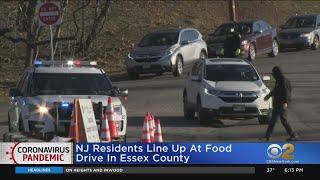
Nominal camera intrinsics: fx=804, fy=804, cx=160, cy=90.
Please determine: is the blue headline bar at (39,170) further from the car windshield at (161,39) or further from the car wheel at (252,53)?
the car wheel at (252,53)

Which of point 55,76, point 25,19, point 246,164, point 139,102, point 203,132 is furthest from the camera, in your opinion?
point 25,19

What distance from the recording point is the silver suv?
96.6ft

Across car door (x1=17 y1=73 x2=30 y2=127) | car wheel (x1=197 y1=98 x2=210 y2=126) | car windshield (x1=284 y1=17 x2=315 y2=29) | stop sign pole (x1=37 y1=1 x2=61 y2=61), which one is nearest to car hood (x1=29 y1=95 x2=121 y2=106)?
car door (x1=17 y1=73 x2=30 y2=127)

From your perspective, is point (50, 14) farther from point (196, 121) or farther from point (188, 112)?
point (196, 121)

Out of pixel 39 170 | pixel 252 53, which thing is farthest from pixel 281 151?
pixel 252 53

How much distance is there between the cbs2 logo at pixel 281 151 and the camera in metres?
9.61

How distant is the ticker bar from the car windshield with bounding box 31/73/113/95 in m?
5.40

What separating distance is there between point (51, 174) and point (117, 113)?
Answer: 4.88 metres

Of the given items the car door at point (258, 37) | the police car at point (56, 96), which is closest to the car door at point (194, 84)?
the police car at point (56, 96)

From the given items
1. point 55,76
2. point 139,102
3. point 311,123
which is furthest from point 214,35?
point 55,76

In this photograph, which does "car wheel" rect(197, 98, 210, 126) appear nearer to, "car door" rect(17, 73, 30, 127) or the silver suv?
"car door" rect(17, 73, 30, 127)

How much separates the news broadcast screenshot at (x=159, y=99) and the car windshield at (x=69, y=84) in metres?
0.02

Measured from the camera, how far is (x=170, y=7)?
154 ft

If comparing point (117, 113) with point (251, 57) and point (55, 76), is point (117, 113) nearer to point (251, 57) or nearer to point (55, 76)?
point (55, 76)
